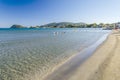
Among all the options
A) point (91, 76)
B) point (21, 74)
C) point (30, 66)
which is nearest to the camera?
point (91, 76)

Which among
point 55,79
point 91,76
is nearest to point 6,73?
point 55,79

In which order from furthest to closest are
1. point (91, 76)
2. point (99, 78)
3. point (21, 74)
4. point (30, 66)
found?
point (30, 66) → point (21, 74) → point (91, 76) → point (99, 78)

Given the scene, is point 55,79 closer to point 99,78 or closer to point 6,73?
point 99,78

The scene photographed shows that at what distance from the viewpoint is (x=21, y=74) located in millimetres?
9422

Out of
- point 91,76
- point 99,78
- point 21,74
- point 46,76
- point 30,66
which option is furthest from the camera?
point 30,66

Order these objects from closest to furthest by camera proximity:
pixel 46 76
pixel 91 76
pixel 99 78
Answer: pixel 99 78, pixel 91 76, pixel 46 76

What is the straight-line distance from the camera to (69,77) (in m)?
8.37

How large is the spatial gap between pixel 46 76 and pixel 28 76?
46.7 inches

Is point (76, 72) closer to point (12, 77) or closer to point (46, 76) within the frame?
point (46, 76)

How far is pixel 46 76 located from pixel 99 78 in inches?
126

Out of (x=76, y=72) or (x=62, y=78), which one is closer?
(x=62, y=78)

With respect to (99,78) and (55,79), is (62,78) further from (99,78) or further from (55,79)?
(99,78)

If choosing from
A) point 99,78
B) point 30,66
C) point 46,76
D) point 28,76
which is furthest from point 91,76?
point 30,66

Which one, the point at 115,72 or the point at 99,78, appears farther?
the point at 115,72
